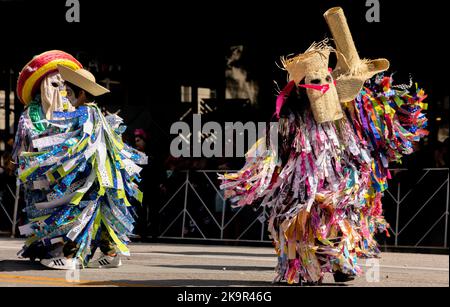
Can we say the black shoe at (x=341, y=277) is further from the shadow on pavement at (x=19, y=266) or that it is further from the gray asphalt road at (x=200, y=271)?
the shadow on pavement at (x=19, y=266)

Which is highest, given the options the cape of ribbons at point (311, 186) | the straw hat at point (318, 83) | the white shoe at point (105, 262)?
the straw hat at point (318, 83)

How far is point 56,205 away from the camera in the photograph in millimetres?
10172

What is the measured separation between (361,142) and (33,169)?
10.2 feet

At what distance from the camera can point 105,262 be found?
1049 centimetres

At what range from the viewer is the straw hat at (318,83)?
29.0ft

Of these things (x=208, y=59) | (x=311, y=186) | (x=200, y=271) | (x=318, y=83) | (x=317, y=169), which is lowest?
(x=200, y=271)

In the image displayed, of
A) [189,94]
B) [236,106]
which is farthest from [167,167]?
[189,94]

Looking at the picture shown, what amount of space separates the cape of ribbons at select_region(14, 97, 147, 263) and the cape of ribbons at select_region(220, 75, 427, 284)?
1.64 meters

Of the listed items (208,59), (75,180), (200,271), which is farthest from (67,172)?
(208,59)

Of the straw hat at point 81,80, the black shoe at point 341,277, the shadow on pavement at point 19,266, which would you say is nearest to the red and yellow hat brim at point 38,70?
the straw hat at point 81,80

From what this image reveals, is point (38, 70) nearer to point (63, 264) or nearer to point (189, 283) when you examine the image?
point (63, 264)

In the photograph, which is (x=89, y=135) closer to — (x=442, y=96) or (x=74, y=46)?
(x=442, y=96)

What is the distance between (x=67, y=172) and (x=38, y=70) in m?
1.14

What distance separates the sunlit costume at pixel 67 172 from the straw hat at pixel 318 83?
2.21 meters
